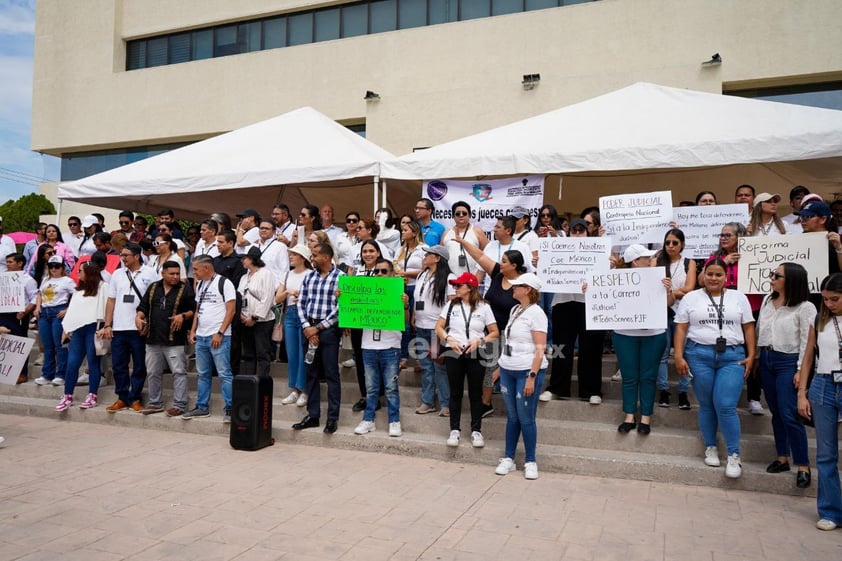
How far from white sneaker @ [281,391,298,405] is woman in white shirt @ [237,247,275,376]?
42 centimetres

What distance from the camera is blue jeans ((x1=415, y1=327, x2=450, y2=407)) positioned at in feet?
22.2

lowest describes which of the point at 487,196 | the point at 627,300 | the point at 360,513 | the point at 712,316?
the point at 360,513

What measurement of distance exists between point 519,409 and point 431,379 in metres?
1.52

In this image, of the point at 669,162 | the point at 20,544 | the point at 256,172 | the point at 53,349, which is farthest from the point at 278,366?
the point at 669,162

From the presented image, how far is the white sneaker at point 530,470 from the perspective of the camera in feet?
18.7

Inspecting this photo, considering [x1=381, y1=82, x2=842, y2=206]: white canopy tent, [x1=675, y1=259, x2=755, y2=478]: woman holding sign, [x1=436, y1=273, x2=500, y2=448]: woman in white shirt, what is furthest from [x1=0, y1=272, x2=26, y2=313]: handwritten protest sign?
[x1=675, y1=259, x2=755, y2=478]: woman holding sign

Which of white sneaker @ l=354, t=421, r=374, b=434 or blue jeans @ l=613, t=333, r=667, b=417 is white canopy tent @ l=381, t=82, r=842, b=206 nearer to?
blue jeans @ l=613, t=333, r=667, b=417

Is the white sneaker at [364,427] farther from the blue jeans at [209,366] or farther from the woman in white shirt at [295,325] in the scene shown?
the blue jeans at [209,366]

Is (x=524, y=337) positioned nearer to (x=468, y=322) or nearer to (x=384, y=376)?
(x=468, y=322)

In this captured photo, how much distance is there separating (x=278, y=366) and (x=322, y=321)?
2130 millimetres

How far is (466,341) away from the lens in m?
6.21

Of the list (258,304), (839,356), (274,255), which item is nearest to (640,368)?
(839,356)

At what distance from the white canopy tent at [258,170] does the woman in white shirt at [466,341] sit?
2896 millimetres

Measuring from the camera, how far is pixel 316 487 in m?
5.46
